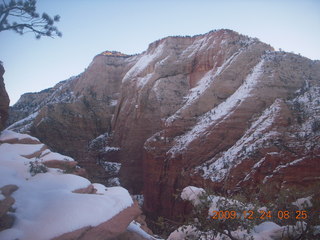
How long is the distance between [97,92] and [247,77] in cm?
2064

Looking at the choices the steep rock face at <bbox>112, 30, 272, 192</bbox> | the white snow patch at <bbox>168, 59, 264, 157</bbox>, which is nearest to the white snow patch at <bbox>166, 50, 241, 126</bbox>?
the steep rock face at <bbox>112, 30, 272, 192</bbox>

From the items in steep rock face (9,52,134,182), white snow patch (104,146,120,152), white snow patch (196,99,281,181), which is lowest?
white snow patch (196,99,281,181)

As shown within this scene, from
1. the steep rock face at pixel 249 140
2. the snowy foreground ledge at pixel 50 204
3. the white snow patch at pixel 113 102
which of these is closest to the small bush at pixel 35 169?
the snowy foreground ledge at pixel 50 204

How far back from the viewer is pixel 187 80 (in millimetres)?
26938

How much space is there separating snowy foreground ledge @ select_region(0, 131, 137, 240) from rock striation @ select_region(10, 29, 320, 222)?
3.36 metres

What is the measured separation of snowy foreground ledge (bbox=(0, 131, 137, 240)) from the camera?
5211 mm

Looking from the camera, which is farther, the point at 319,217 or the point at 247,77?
the point at 247,77

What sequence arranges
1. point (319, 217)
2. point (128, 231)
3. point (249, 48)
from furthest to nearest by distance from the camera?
point (249, 48), point (128, 231), point (319, 217)

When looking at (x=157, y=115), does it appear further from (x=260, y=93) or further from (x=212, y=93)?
(x=260, y=93)

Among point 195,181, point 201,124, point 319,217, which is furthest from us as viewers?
point 201,124

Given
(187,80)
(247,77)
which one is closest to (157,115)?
(187,80)

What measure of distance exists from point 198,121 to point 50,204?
52.2 ft

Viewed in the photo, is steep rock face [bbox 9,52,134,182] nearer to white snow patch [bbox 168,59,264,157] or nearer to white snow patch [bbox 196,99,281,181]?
white snow patch [bbox 168,59,264,157]

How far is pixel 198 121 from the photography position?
21.0m
